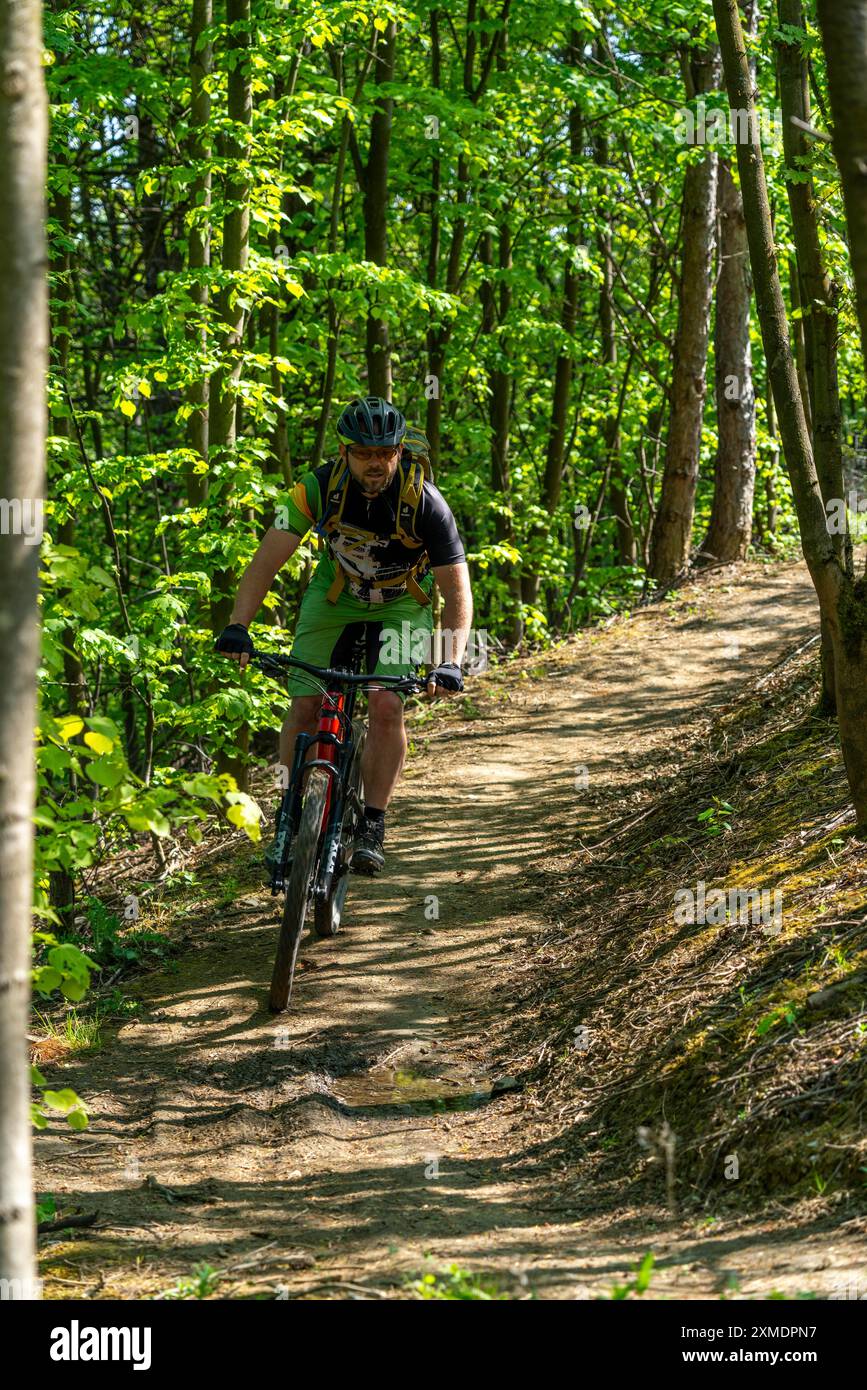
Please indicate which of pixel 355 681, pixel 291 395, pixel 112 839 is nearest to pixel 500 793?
pixel 112 839

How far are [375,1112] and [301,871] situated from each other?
3.55ft

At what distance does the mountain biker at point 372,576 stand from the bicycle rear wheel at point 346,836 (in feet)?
0.16

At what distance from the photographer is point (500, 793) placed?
9.10m

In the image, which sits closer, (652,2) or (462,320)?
(652,2)

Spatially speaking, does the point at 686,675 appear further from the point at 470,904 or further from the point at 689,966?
the point at 689,966

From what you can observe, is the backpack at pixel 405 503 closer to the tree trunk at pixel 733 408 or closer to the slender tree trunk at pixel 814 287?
the slender tree trunk at pixel 814 287

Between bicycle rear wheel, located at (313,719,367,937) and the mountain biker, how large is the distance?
0.16 feet

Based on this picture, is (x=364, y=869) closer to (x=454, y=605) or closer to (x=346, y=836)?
(x=346, y=836)

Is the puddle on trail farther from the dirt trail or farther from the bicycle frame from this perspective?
the bicycle frame

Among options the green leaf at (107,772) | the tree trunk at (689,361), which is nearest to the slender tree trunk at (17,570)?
the green leaf at (107,772)

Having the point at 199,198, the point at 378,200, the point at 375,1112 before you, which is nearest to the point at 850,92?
the point at 375,1112

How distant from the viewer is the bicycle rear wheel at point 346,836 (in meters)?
6.18

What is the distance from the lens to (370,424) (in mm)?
5668
